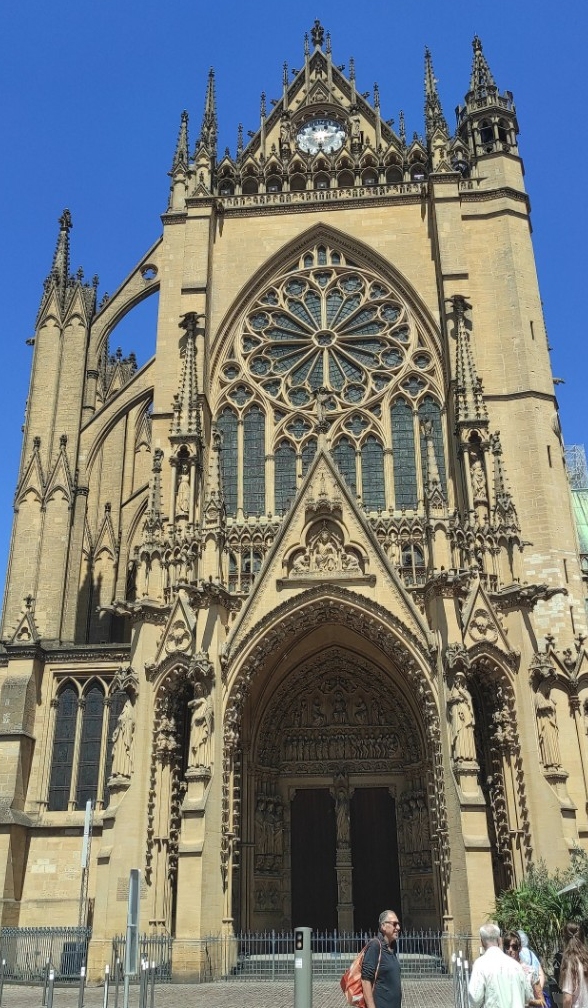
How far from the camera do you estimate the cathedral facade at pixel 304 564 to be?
18.3 metres

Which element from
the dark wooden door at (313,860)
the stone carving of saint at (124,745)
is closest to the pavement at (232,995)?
the dark wooden door at (313,860)

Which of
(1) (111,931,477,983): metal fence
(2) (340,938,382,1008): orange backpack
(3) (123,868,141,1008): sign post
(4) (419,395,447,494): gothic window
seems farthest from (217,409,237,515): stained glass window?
(2) (340,938,382,1008): orange backpack

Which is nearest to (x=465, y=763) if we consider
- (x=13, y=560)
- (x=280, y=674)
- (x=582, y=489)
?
(x=280, y=674)

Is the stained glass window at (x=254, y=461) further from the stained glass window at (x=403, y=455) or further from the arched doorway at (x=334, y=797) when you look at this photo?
the arched doorway at (x=334, y=797)

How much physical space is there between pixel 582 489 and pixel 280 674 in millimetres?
34324

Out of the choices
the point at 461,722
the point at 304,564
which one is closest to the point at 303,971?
the point at 461,722

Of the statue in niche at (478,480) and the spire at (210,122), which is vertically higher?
the spire at (210,122)

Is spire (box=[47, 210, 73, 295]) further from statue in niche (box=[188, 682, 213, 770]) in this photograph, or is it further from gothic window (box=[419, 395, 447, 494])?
statue in niche (box=[188, 682, 213, 770])

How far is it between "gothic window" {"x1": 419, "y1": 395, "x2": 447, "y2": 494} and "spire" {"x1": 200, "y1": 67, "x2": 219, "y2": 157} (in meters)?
11.0

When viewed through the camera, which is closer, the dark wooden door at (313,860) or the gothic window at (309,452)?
the dark wooden door at (313,860)

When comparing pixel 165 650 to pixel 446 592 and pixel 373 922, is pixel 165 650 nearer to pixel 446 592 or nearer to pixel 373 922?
pixel 446 592

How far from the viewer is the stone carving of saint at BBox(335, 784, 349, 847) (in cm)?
2069

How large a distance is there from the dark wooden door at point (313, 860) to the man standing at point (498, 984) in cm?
1474

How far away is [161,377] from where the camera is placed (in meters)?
25.0
